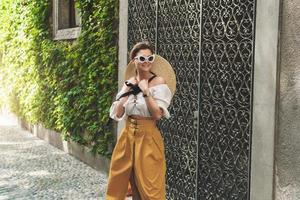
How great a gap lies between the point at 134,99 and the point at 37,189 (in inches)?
119

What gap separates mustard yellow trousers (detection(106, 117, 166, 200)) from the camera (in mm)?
4375

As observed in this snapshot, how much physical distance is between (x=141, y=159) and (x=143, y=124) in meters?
0.28

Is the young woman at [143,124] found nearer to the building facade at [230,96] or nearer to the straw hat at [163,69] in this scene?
the straw hat at [163,69]

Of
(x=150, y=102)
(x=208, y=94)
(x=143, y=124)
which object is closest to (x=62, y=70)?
(x=208, y=94)

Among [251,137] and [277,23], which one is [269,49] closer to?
[277,23]

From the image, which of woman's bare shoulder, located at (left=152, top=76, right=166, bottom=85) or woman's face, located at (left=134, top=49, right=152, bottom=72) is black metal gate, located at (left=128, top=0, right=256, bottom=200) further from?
woman's face, located at (left=134, top=49, right=152, bottom=72)

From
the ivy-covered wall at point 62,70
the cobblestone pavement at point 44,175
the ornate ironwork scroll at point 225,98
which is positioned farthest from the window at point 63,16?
the ornate ironwork scroll at point 225,98

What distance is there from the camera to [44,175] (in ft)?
25.5

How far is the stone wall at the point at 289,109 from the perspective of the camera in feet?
14.3

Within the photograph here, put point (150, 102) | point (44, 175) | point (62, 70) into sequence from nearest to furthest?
1. point (150, 102)
2. point (44, 175)
3. point (62, 70)

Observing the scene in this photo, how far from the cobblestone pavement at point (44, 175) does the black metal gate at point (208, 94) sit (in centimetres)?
131

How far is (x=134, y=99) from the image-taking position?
440 centimetres

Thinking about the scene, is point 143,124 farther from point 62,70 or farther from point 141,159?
point 62,70

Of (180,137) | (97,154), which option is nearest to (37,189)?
(97,154)
